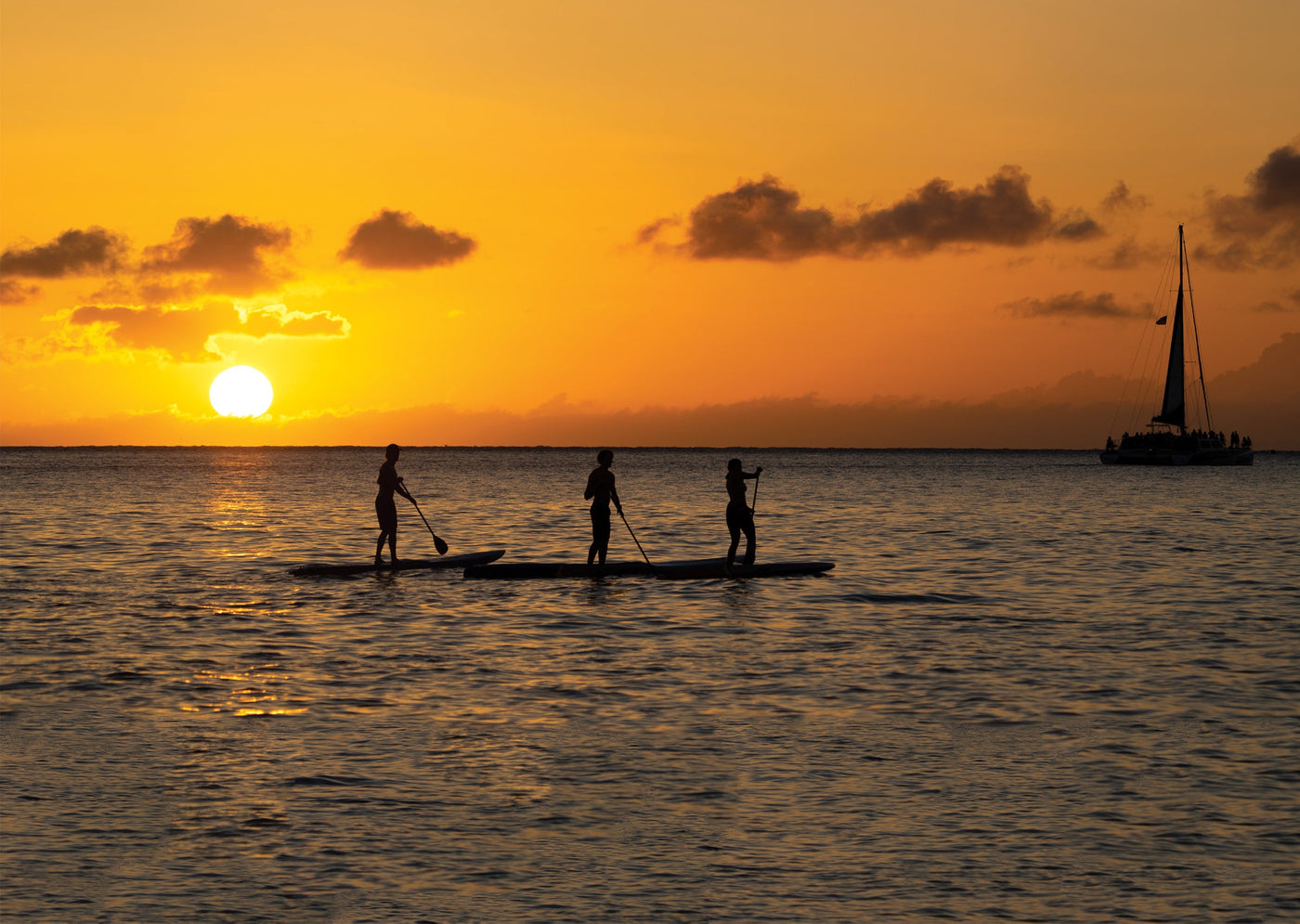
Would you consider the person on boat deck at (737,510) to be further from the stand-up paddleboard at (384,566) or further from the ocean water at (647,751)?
the stand-up paddleboard at (384,566)

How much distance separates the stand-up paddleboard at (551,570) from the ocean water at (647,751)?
0.31 metres

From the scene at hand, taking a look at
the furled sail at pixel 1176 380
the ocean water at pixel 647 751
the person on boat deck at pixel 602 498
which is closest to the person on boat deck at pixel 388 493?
the ocean water at pixel 647 751

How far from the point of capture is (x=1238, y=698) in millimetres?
14578

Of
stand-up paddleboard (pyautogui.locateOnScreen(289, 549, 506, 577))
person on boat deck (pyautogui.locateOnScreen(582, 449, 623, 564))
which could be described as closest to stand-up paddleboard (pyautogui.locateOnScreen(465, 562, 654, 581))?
person on boat deck (pyautogui.locateOnScreen(582, 449, 623, 564))

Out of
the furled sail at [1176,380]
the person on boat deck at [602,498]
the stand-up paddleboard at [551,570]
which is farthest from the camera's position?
the furled sail at [1176,380]

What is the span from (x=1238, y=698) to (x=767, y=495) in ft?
243

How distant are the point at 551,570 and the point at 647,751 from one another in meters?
16.5

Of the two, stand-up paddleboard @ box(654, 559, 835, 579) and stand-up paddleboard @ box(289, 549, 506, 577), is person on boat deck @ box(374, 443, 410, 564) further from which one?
stand-up paddleboard @ box(654, 559, 835, 579)

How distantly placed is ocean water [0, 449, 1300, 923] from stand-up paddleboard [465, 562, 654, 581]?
314mm

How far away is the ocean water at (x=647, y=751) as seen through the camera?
8.23 metres

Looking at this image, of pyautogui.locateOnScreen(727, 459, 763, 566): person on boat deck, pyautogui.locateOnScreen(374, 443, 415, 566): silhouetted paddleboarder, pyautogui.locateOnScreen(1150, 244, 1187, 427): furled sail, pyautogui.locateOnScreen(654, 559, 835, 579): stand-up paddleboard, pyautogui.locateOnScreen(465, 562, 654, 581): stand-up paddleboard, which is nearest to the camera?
pyautogui.locateOnScreen(374, 443, 415, 566): silhouetted paddleboarder

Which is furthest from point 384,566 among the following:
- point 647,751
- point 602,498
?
point 647,751

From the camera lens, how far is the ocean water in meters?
8.23

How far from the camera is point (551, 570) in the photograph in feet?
92.1
